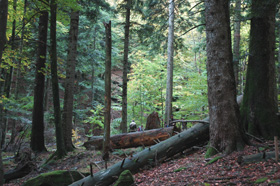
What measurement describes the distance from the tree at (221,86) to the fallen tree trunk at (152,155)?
4.64ft

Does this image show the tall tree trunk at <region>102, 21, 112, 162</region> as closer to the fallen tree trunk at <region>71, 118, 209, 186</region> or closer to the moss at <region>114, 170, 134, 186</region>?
the fallen tree trunk at <region>71, 118, 209, 186</region>

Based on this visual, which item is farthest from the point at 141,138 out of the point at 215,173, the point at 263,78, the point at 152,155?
the point at 263,78

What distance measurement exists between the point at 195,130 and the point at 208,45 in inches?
123

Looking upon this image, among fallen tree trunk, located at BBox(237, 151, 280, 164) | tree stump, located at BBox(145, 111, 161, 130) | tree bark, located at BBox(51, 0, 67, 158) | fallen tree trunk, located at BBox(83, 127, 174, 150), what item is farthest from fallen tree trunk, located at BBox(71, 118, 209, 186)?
tree stump, located at BBox(145, 111, 161, 130)

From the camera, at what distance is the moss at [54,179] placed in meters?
5.73

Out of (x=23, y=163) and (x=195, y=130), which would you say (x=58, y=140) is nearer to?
(x=23, y=163)

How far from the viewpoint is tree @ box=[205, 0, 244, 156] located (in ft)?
17.7

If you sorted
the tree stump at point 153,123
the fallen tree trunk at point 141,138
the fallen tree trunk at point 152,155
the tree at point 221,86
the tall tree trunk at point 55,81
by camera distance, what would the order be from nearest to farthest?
the tree at point 221,86, the fallen tree trunk at point 152,155, the tall tree trunk at point 55,81, the fallen tree trunk at point 141,138, the tree stump at point 153,123

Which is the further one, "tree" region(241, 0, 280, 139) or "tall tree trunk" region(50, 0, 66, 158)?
"tall tree trunk" region(50, 0, 66, 158)

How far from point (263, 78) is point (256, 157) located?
2837 mm

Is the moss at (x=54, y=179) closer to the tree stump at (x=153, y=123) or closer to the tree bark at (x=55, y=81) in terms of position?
the tree bark at (x=55, y=81)

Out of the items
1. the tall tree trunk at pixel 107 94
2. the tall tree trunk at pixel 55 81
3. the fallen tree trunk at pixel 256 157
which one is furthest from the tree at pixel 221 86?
the tall tree trunk at pixel 55 81

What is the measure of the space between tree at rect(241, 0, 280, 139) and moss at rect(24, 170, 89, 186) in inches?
232

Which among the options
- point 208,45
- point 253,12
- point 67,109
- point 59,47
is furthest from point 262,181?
point 59,47
